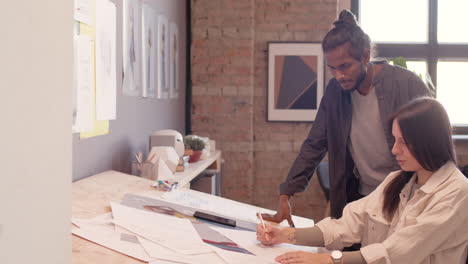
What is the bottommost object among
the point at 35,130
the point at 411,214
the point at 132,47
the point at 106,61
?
the point at 411,214

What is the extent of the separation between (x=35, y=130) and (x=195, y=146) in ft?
9.60

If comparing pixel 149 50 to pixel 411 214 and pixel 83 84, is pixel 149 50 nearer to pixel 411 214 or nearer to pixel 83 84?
pixel 83 84

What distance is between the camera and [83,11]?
7.35 feet

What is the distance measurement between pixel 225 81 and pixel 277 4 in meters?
0.84

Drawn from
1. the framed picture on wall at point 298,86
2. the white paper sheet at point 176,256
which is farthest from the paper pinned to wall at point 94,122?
the framed picture on wall at point 298,86

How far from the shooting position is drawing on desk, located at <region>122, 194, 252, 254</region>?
4.75 ft

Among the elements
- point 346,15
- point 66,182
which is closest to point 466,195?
point 346,15

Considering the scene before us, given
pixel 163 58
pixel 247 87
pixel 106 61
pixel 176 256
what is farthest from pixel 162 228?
pixel 247 87

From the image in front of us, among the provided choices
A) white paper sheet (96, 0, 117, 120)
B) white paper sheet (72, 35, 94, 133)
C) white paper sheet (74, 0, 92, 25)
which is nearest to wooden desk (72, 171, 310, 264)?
white paper sheet (72, 35, 94, 133)

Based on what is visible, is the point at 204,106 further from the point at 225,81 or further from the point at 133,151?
the point at 133,151

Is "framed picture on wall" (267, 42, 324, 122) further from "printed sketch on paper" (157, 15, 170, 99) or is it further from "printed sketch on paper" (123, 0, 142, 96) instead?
"printed sketch on paper" (123, 0, 142, 96)

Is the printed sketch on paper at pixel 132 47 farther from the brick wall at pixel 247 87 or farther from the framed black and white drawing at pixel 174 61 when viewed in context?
the brick wall at pixel 247 87

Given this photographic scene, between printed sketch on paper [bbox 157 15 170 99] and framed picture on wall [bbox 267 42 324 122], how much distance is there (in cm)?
118

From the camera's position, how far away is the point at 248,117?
4828 millimetres
